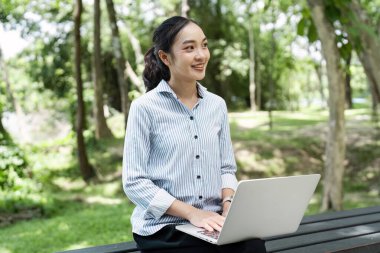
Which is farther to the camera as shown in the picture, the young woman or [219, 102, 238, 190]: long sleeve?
[219, 102, 238, 190]: long sleeve

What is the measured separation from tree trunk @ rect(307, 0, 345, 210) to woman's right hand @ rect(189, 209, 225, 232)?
3805 millimetres

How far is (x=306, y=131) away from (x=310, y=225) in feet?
30.2

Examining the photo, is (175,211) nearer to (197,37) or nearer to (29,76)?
(197,37)

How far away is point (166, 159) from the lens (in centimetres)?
187

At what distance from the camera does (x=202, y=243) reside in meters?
1.78

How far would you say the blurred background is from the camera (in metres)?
5.51

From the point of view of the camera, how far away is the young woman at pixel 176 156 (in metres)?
1.79

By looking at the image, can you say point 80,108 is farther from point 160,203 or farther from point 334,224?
point 160,203

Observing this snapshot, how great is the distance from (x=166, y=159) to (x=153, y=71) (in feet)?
1.23

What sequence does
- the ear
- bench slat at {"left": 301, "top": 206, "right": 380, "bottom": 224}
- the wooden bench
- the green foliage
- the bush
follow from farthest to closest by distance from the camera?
the green foliage
the bush
bench slat at {"left": 301, "top": 206, "right": 380, "bottom": 224}
the wooden bench
the ear

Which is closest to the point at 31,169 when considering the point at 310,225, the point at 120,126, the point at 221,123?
the point at 120,126

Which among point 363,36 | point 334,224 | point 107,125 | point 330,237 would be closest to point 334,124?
point 363,36

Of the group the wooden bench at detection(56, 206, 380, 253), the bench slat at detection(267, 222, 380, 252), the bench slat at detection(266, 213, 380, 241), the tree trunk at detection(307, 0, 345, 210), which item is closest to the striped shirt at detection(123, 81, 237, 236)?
the wooden bench at detection(56, 206, 380, 253)

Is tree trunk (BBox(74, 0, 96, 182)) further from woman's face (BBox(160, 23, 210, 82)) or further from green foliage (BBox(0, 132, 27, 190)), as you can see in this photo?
woman's face (BBox(160, 23, 210, 82))
